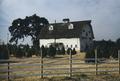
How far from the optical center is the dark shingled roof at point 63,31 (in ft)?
212

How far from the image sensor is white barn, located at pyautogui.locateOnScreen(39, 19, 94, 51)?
64.4 meters

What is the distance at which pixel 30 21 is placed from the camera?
83000 mm

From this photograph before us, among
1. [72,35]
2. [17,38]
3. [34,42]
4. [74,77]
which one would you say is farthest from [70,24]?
[74,77]

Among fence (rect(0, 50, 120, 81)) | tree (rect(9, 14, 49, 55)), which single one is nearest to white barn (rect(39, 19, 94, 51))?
tree (rect(9, 14, 49, 55))

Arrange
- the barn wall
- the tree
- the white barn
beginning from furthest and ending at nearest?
the tree < the barn wall < the white barn

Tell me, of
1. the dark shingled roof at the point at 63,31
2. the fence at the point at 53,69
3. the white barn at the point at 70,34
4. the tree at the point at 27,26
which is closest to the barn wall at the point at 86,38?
the white barn at the point at 70,34

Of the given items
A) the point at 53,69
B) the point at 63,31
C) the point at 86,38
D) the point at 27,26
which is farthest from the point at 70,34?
the point at 53,69

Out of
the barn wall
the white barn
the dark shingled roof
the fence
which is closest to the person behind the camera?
the fence

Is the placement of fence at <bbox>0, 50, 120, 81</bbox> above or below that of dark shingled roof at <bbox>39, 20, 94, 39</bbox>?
below

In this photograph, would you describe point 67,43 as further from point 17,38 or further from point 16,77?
point 16,77

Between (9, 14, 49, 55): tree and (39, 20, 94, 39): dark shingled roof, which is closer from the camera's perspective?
(39, 20, 94, 39): dark shingled roof

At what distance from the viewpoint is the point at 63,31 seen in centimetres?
6694

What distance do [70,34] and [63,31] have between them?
2614 mm

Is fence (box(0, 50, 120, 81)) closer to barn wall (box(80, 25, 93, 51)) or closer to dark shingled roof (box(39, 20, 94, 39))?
dark shingled roof (box(39, 20, 94, 39))
